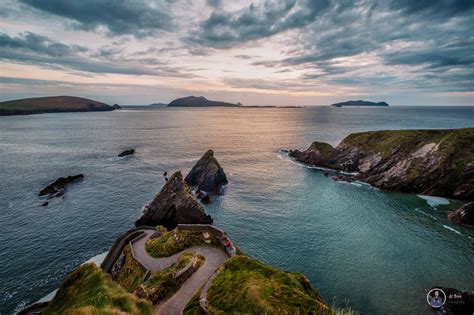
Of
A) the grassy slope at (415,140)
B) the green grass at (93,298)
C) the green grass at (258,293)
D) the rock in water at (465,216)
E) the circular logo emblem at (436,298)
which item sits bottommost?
the circular logo emblem at (436,298)

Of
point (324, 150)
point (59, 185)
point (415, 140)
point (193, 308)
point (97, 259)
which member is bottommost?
point (97, 259)

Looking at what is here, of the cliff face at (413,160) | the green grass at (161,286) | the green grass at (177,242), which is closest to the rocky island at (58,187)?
the green grass at (177,242)

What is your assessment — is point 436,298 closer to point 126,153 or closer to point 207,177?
point 207,177

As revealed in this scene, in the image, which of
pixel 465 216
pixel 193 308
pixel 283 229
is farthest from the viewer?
pixel 465 216

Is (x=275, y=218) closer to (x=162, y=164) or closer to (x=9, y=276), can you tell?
(x=9, y=276)

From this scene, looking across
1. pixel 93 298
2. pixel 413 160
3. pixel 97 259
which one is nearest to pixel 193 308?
pixel 93 298

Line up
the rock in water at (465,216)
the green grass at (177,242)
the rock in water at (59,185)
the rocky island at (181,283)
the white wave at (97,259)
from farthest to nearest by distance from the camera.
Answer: the rock in water at (59,185), the rock in water at (465,216), the white wave at (97,259), the green grass at (177,242), the rocky island at (181,283)

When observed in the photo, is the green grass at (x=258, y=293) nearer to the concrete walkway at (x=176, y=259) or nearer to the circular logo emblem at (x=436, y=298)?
the concrete walkway at (x=176, y=259)

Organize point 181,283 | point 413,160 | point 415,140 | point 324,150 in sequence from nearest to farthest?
point 181,283, point 413,160, point 415,140, point 324,150
